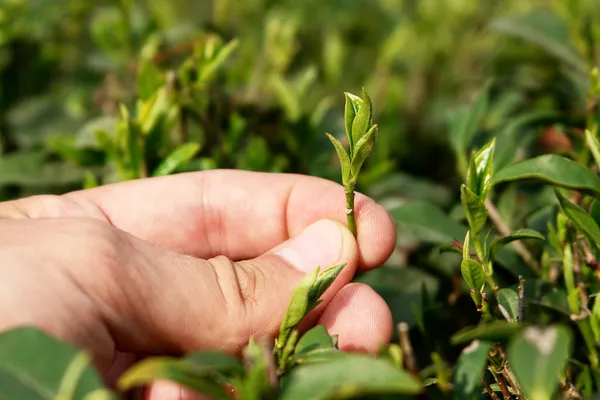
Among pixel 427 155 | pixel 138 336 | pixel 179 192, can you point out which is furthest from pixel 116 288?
pixel 427 155


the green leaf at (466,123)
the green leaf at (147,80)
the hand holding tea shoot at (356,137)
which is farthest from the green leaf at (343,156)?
the green leaf at (147,80)

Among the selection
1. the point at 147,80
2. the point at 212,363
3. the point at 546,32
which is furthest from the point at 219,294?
the point at 546,32

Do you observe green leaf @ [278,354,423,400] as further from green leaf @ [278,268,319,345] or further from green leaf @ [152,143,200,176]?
green leaf @ [152,143,200,176]

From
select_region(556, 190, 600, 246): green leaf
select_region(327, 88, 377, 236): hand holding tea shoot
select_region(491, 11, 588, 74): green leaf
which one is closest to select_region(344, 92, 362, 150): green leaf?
select_region(327, 88, 377, 236): hand holding tea shoot

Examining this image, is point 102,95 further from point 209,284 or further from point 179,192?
point 209,284

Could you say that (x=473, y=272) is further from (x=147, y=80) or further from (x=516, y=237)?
(x=147, y=80)

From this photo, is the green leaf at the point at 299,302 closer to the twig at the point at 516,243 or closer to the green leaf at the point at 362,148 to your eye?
the green leaf at the point at 362,148
